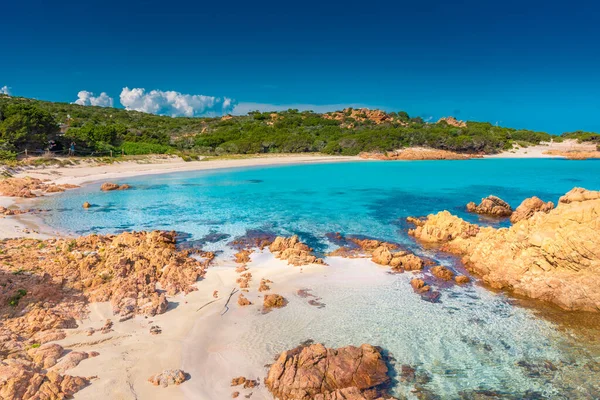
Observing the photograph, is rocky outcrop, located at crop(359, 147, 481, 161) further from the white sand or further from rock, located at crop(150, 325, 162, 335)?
rock, located at crop(150, 325, 162, 335)

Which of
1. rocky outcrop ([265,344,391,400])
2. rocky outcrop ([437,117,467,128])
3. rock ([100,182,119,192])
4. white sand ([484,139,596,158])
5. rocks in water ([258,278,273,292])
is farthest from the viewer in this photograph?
rocky outcrop ([437,117,467,128])

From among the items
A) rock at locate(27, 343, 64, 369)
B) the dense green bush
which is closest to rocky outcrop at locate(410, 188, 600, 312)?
rock at locate(27, 343, 64, 369)

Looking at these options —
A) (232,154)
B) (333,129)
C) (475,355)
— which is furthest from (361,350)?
(333,129)

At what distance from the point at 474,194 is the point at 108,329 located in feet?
86.6

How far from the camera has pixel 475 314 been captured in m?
8.42

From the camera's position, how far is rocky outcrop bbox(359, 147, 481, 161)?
6122 cm

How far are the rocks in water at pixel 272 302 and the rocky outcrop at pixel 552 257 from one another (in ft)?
19.6

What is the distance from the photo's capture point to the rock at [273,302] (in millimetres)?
8602

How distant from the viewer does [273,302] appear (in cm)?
864

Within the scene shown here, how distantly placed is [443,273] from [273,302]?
5.22 meters

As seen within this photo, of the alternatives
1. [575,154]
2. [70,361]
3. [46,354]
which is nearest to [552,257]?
[70,361]

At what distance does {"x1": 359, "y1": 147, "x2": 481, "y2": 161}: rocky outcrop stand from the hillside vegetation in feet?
5.04

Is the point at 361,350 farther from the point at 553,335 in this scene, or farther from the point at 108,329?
the point at 108,329

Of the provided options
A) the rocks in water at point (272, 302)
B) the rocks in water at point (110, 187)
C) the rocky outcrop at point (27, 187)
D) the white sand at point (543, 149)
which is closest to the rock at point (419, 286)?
the rocks in water at point (272, 302)
